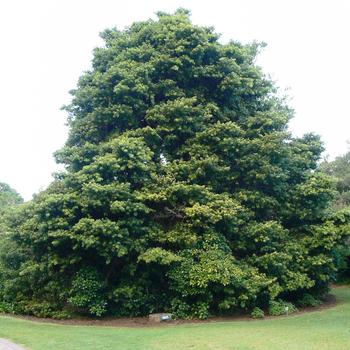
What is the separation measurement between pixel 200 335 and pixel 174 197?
5.07 metres

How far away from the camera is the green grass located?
389 inches

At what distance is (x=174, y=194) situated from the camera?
15281 millimetres

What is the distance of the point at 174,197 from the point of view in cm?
1534

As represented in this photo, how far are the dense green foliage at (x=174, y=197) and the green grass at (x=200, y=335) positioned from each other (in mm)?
1518

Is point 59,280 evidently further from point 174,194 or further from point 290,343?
point 290,343

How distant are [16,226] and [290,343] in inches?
421

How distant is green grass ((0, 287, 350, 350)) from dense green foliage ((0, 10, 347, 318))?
1518 millimetres

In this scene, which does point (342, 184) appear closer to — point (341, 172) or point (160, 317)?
point (341, 172)

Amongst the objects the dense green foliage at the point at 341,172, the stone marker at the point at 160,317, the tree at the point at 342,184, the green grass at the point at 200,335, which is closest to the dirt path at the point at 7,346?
the green grass at the point at 200,335

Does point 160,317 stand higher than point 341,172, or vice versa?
point 341,172

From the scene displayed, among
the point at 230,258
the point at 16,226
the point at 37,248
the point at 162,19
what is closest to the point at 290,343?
the point at 230,258

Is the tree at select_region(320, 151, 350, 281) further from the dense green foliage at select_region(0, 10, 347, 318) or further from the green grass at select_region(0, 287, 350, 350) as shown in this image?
the green grass at select_region(0, 287, 350, 350)

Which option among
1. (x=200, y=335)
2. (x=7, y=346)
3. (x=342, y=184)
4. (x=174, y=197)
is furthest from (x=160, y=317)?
(x=342, y=184)

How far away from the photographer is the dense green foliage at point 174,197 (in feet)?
47.5
